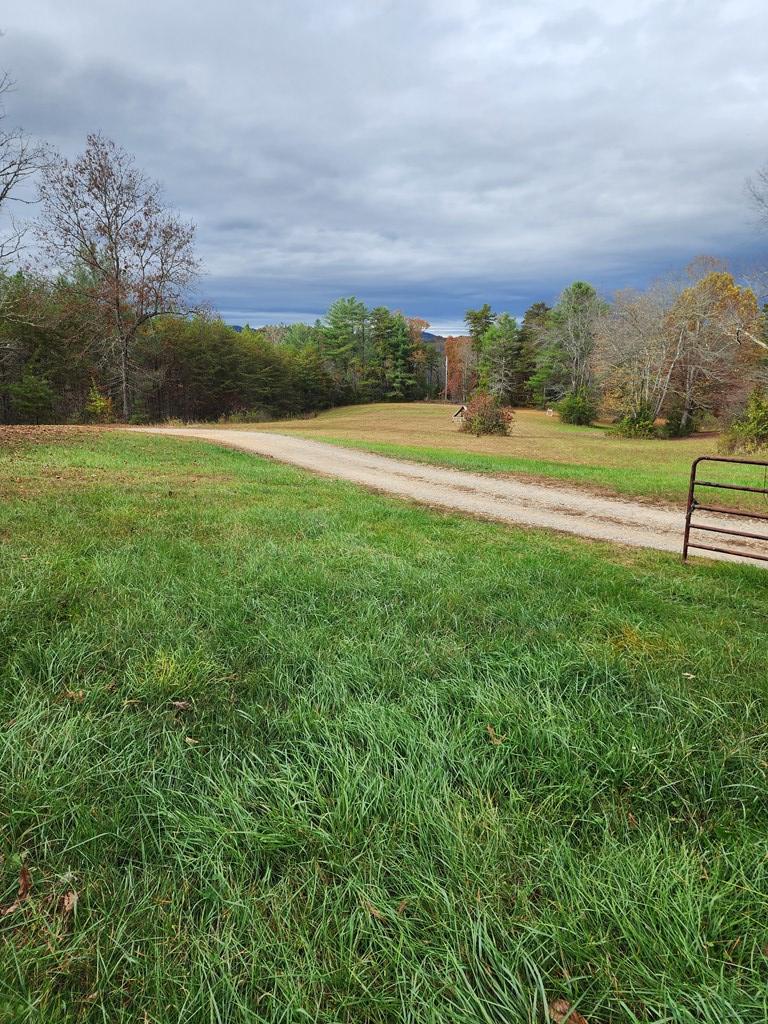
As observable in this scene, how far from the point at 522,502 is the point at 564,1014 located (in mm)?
9659

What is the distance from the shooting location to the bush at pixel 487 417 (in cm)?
2970

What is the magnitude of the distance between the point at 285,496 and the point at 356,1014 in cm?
775

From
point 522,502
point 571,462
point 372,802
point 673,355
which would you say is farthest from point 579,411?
point 372,802

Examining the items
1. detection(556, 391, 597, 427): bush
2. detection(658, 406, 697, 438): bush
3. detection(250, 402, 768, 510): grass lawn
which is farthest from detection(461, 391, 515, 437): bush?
detection(556, 391, 597, 427): bush

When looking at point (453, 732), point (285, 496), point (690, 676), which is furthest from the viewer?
point (285, 496)

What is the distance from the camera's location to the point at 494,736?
2355 mm

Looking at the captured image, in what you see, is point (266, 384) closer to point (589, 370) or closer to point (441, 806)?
point (589, 370)

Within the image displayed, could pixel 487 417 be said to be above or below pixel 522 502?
above

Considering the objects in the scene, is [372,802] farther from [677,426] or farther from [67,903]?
[677,426]

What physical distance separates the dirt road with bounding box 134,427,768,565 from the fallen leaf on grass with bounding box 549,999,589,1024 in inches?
261

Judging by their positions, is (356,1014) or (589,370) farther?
(589,370)

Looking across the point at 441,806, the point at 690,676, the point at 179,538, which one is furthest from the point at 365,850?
the point at 179,538

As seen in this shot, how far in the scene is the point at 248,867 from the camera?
1.74 meters

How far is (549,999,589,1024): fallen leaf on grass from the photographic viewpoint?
4.29ft
